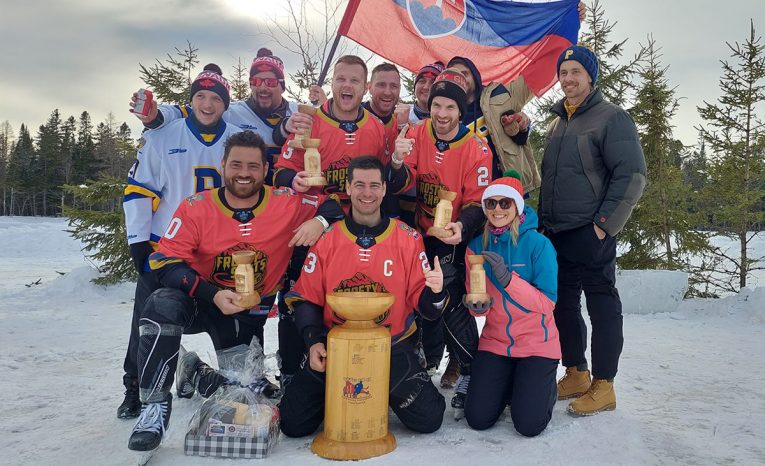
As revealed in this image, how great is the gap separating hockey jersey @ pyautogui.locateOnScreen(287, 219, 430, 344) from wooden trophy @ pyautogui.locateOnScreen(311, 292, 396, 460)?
378mm

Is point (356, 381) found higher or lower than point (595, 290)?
lower

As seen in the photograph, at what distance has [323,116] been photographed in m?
4.47

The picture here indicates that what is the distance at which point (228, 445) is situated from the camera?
3.19 metres

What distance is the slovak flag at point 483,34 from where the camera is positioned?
607 cm

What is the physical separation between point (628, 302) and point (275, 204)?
7.78 metres

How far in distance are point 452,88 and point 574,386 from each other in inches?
107

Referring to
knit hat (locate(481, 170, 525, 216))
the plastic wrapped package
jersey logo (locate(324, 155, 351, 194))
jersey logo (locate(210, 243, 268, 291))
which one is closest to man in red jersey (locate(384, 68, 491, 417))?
knit hat (locate(481, 170, 525, 216))

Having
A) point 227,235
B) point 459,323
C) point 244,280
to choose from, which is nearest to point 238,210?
point 227,235

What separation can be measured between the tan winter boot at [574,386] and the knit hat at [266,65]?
394 centimetres

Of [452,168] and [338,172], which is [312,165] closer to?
[338,172]

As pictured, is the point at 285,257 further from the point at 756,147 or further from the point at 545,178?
the point at 756,147

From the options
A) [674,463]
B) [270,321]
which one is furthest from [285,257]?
[270,321]

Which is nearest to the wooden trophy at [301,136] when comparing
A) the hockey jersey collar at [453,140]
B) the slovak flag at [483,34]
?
the hockey jersey collar at [453,140]

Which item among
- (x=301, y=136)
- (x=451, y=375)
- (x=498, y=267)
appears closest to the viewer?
(x=498, y=267)
